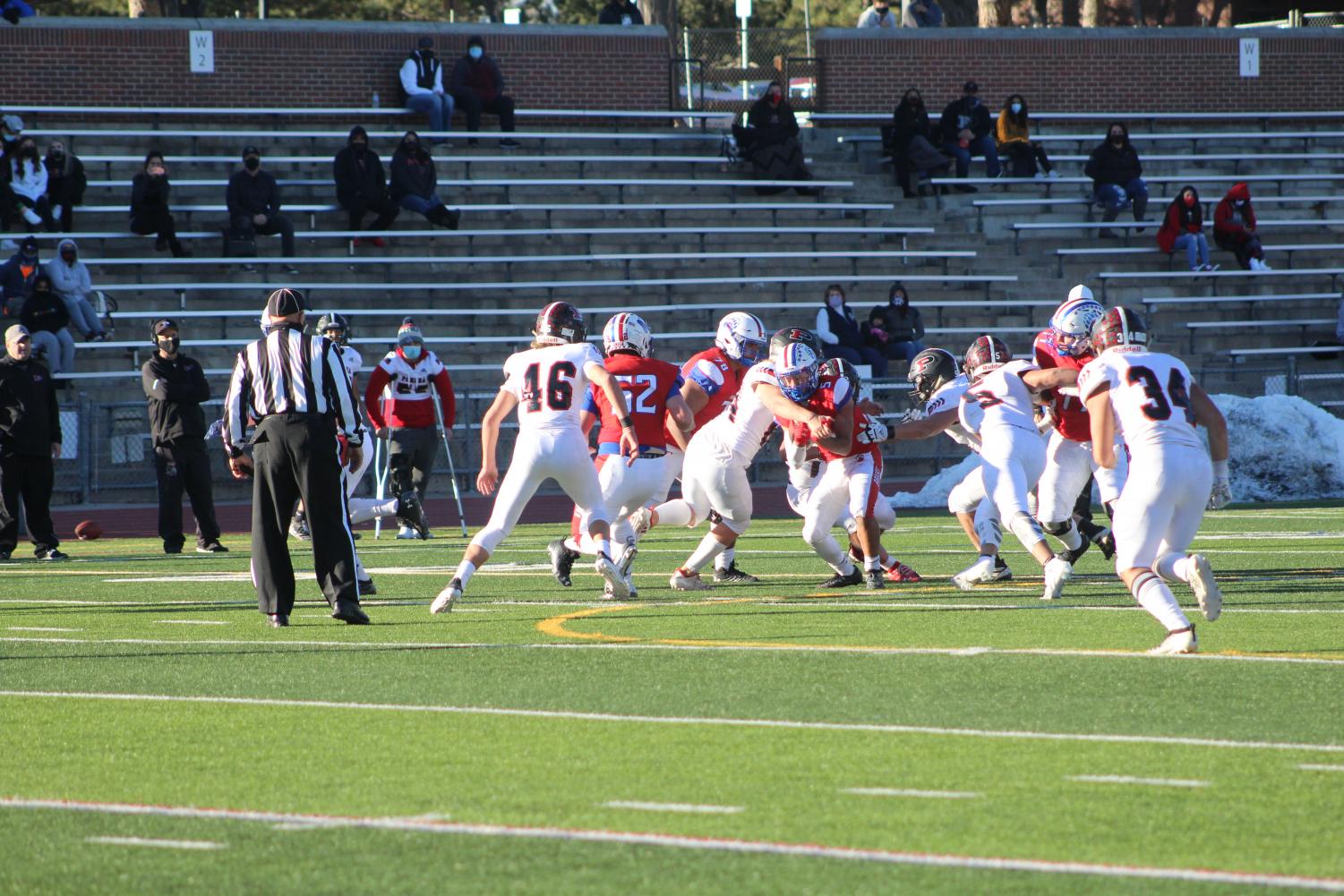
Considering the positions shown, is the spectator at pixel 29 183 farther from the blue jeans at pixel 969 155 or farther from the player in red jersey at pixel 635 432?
the player in red jersey at pixel 635 432

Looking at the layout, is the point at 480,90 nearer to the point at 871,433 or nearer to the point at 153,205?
the point at 153,205

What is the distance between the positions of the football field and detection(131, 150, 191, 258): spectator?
14.1 meters

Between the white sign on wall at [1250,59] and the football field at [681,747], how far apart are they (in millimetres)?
24559

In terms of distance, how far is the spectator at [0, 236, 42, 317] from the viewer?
22.5 m

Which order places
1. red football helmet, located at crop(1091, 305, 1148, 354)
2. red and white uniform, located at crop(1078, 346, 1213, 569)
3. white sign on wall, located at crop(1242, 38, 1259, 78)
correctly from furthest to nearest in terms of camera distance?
1. white sign on wall, located at crop(1242, 38, 1259, 78)
2. red football helmet, located at crop(1091, 305, 1148, 354)
3. red and white uniform, located at crop(1078, 346, 1213, 569)

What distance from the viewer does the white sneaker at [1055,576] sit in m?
11.1

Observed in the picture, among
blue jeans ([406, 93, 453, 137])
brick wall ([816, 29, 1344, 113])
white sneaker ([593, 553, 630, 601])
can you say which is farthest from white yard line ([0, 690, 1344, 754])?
brick wall ([816, 29, 1344, 113])

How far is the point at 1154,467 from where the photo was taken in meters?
8.70

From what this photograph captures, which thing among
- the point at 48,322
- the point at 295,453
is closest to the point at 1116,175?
the point at 48,322

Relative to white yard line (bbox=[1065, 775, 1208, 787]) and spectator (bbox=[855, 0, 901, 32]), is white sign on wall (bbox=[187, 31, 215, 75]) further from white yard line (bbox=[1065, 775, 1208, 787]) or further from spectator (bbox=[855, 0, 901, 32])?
white yard line (bbox=[1065, 775, 1208, 787])

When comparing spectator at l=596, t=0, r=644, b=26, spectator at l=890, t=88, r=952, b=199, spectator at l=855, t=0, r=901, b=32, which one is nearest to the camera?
spectator at l=890, t=88, r=952, b=199

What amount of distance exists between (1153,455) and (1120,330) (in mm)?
802

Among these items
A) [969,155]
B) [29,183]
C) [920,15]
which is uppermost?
[920,15]

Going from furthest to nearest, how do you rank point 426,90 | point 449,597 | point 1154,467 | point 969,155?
1. point 969,155
2. point 426,90
3. point 449,597
4. point 1154,467
